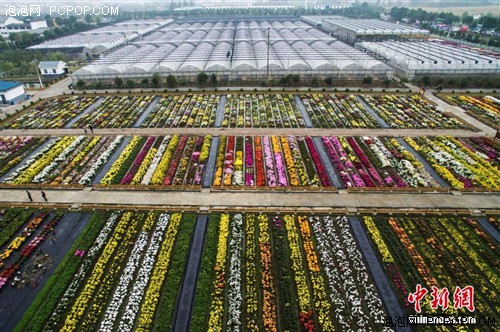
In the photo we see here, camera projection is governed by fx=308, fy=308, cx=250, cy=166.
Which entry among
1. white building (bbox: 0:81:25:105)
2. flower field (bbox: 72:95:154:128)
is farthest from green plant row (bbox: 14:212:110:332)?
white building (bbox: 0:81:25:105)

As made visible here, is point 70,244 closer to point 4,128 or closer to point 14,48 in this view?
point 4,128

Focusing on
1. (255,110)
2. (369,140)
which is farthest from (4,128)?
(369,140)

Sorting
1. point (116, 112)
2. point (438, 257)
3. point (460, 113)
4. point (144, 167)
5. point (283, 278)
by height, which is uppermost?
point (116, 112)

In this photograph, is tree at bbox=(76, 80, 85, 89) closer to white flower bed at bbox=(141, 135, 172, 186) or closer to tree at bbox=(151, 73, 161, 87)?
tree at bbox=(151, 73, 161, 87)

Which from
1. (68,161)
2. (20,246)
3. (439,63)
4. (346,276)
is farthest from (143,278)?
(439,63)

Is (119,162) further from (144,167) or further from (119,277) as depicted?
(119,277)
